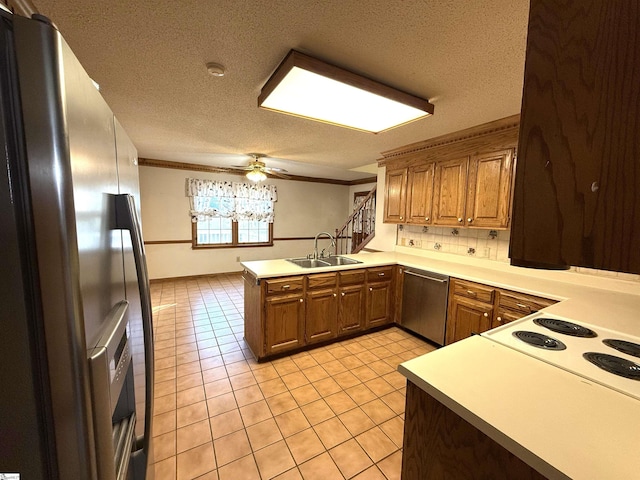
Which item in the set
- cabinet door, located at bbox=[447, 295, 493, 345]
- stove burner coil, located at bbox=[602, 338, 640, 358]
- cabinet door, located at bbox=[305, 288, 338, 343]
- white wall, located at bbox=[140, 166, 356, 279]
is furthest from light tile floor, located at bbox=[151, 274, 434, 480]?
white wall, located at bbox=[140, 166, 356, 279]

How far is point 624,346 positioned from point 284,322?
2.23 m

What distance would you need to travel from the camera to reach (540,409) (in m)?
0.80

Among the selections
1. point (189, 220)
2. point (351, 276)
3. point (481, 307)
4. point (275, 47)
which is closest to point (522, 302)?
point (481, 307)

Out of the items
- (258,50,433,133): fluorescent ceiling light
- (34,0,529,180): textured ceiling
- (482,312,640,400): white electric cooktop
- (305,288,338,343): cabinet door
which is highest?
(34,0,529,180): textured ceiling

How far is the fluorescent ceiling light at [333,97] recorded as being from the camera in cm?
155

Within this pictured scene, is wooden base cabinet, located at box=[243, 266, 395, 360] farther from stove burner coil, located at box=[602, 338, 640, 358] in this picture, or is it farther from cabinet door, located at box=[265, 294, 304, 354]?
stove burner coil, located at box=[602, 338, 640, 358]

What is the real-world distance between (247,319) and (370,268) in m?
1.49

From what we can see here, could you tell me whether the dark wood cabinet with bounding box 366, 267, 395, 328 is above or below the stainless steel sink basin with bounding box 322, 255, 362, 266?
below

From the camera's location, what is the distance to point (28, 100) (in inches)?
14.5

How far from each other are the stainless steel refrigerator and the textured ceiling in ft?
3.67

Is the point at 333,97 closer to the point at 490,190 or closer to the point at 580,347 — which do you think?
the point at 490,190

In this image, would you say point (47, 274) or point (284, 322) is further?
point (284, 322)

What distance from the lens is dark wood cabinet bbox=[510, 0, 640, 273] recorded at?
47 centimetres

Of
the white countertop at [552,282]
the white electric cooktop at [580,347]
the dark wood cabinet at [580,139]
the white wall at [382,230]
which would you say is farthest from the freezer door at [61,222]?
the white wall at [382,230]
